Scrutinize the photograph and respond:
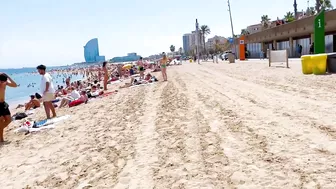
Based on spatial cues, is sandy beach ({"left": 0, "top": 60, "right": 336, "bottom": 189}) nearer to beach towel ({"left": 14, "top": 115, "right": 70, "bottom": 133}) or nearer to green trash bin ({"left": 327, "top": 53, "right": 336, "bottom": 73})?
beach towel ({"left": 14, "top": 115, "right": 70, "bottom": 133})

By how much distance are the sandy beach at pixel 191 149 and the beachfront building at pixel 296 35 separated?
18.4m

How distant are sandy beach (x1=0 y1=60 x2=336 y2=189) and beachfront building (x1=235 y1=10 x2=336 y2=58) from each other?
18431 mm

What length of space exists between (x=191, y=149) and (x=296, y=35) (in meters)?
29.1

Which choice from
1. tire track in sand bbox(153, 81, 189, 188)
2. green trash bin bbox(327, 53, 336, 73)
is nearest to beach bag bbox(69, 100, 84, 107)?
tire track in sand bbox(153, 81, 189, 188)

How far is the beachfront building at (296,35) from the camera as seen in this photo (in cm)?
2305

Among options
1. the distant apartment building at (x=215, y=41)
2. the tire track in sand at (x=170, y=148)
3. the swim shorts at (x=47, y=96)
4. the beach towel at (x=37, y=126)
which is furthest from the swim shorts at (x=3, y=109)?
the distant apartment building at (x=215, y=41)

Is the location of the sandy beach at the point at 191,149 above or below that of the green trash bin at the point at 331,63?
below

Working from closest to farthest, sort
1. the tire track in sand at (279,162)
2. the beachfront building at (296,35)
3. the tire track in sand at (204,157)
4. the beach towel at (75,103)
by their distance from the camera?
the tire track in sand at (279,162)
the tire track in sand at (204,157)
the beach towel at (75,103)
the beachfront building at (296,35)

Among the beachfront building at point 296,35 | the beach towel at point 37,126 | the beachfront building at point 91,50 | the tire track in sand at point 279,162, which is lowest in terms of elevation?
the beach towel at point 37,126

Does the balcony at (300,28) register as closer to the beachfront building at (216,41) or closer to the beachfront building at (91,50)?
the beachfront building at (216,41)

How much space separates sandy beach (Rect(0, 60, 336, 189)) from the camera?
3127 millimetres

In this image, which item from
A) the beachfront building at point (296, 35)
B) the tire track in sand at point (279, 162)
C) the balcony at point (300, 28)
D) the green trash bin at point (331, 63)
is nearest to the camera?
the tire track in sand at point (279, 162)

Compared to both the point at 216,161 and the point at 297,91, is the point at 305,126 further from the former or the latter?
the point at 297,91

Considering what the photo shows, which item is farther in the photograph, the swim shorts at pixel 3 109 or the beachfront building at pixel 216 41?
the beachfront building at pixel 216 41
